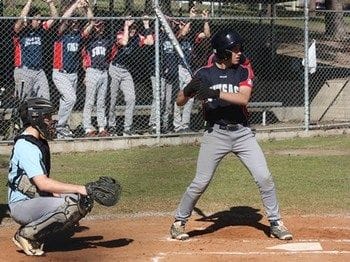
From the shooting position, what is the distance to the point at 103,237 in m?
8.38

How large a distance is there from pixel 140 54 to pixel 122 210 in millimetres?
6101

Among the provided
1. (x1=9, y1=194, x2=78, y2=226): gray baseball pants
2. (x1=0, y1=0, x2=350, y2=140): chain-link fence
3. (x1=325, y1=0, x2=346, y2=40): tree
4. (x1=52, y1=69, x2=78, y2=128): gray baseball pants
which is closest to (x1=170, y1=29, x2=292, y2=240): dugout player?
(x1=9, y1=194, x2=78, y2=226): gray baseball pants

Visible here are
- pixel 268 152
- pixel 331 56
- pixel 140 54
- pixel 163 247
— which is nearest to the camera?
pixel 163 247

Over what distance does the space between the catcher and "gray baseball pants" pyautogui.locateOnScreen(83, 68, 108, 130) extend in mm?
6857

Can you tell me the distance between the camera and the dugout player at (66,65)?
1415 cm

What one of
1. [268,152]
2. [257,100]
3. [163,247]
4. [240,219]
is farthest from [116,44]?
[163,247]

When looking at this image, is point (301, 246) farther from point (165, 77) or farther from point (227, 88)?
point (165, 77)

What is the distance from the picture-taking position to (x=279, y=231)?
812 cm

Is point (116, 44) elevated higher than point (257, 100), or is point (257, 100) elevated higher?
point (116, 44)

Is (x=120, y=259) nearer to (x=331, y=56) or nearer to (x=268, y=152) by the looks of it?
(x=268, y=152)

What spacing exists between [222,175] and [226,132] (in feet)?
13.1

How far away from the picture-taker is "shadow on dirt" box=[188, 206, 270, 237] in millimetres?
8664

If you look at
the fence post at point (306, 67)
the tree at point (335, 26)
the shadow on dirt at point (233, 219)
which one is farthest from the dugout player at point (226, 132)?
the tree at point (335, 26)

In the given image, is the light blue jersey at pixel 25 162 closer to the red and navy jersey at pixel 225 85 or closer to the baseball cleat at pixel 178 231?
the baseball cleat at pixel 178 231
